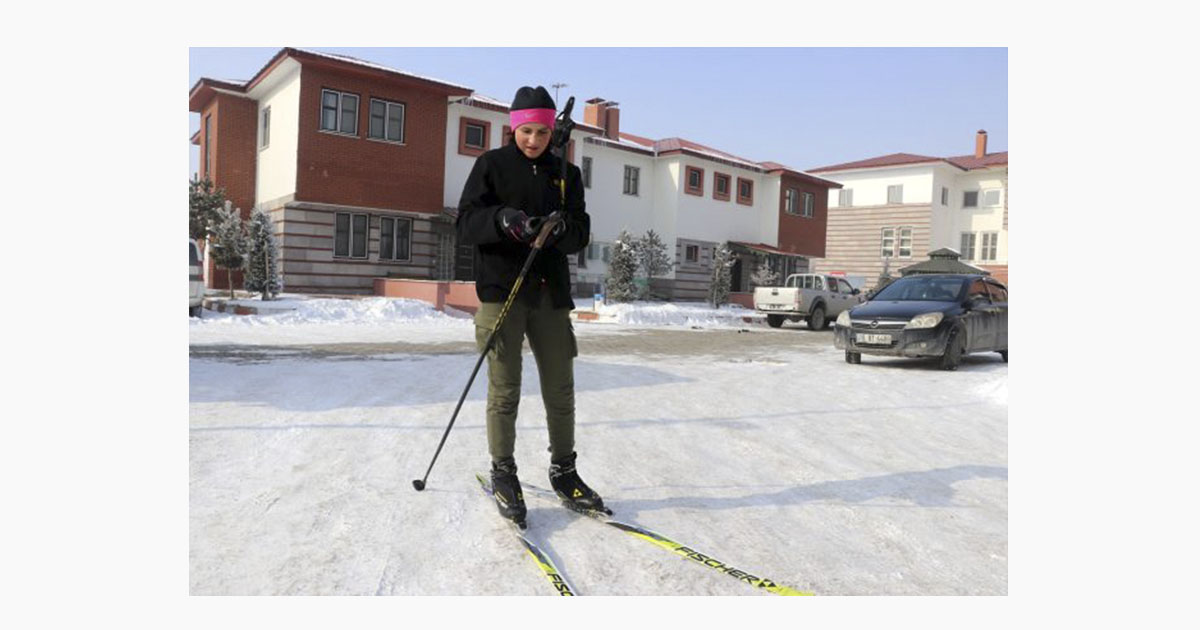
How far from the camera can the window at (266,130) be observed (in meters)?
23.9

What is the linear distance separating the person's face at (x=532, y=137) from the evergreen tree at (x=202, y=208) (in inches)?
802

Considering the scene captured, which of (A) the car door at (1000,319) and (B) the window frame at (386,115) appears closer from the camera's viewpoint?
(A) the car door at (1000,319)

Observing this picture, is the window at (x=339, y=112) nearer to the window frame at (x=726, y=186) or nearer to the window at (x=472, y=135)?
the window at (x=472, y=135)

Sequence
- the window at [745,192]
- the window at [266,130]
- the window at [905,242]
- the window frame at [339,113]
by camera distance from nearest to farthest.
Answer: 1. the window frame at [339,113]
2. the window at [266,130]
3. the window at [745,192]
4. the window at [905,242]

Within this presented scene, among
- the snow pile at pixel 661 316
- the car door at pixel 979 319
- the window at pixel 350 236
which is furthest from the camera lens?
the window at pixel 350 236

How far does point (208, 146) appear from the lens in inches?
1043

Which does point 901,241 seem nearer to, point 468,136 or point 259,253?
point 468,136

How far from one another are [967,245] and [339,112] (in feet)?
114

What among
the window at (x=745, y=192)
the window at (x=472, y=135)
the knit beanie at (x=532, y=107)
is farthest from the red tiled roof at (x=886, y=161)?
the knit beanie at (x=532, y=107)

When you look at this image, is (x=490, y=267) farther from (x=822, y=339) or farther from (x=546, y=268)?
(x=822, y=339)

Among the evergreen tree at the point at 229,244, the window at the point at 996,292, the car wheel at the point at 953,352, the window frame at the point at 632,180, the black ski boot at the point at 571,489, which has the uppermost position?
the window frame at the point at 632,180

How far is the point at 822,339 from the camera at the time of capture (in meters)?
18.8

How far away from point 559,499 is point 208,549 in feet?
5.38

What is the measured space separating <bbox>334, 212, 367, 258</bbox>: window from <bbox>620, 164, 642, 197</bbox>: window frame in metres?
11.7
